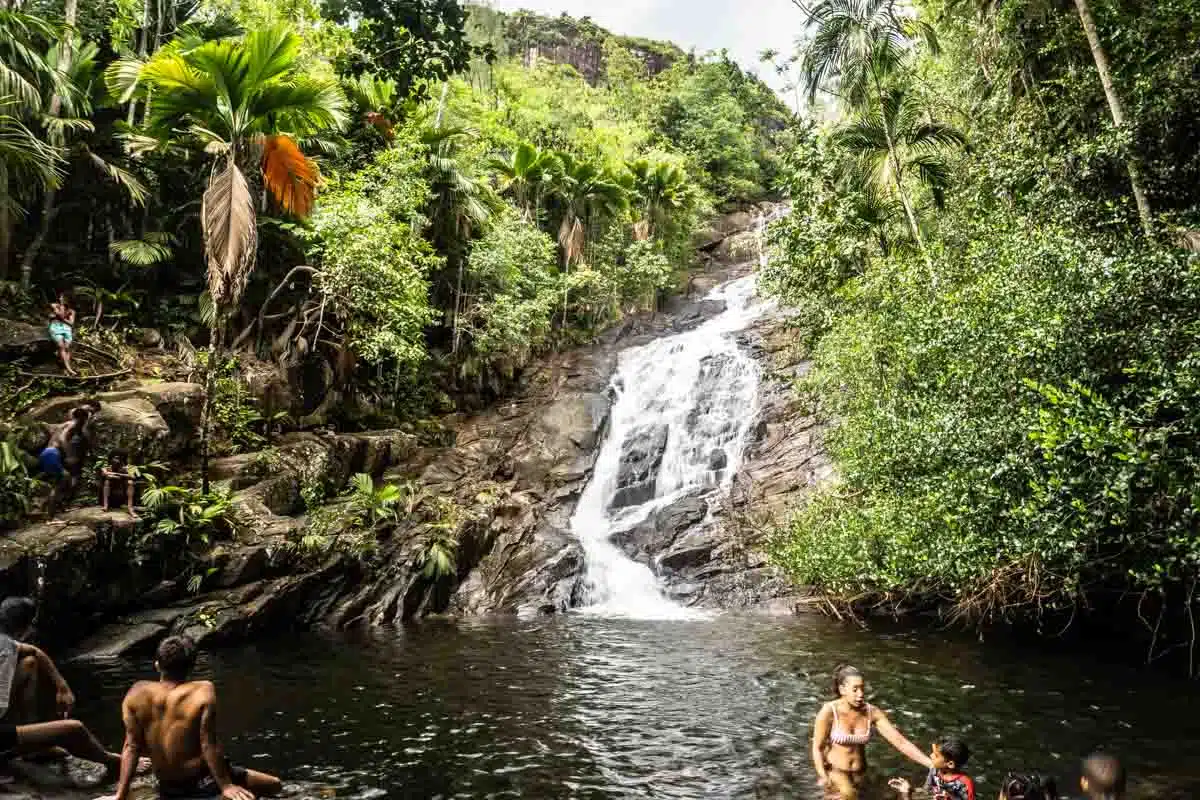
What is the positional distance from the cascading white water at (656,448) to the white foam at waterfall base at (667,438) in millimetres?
30

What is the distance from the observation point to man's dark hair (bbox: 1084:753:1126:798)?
3.77 m

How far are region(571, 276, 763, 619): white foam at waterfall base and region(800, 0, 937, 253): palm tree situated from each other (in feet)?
28.4

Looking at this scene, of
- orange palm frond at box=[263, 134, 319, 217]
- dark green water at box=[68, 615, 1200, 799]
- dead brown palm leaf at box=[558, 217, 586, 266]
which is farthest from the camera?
dead brown palm leaf at box=[558, 217, 586, 266]

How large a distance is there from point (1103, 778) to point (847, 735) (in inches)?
89.8

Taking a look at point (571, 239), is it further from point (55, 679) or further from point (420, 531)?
point (55, 679)

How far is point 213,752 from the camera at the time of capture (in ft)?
15.9

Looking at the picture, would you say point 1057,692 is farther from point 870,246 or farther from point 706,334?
point 706,334

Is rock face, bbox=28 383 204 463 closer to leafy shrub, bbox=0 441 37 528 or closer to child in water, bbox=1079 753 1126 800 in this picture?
leafy shrub, bbox=0 441 37 528

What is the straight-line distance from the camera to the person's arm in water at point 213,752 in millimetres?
4836

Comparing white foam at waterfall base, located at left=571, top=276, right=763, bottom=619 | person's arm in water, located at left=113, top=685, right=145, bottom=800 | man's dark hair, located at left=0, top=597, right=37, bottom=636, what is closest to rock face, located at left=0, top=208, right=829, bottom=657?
white foam at waterfall base, located at left=571, top=276, right=763, bottom=619

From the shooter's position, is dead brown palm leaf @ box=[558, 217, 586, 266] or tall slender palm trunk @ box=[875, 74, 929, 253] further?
dead brown palm leaf @ box=[558, 217, 586, 266]

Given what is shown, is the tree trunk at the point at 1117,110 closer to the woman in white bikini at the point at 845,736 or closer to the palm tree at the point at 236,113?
the woman in white bikini at the point at 845,736

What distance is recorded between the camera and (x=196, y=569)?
13852 mm

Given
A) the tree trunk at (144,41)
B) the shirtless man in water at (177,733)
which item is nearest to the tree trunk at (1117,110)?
the shirtless man in water at (177,733)
